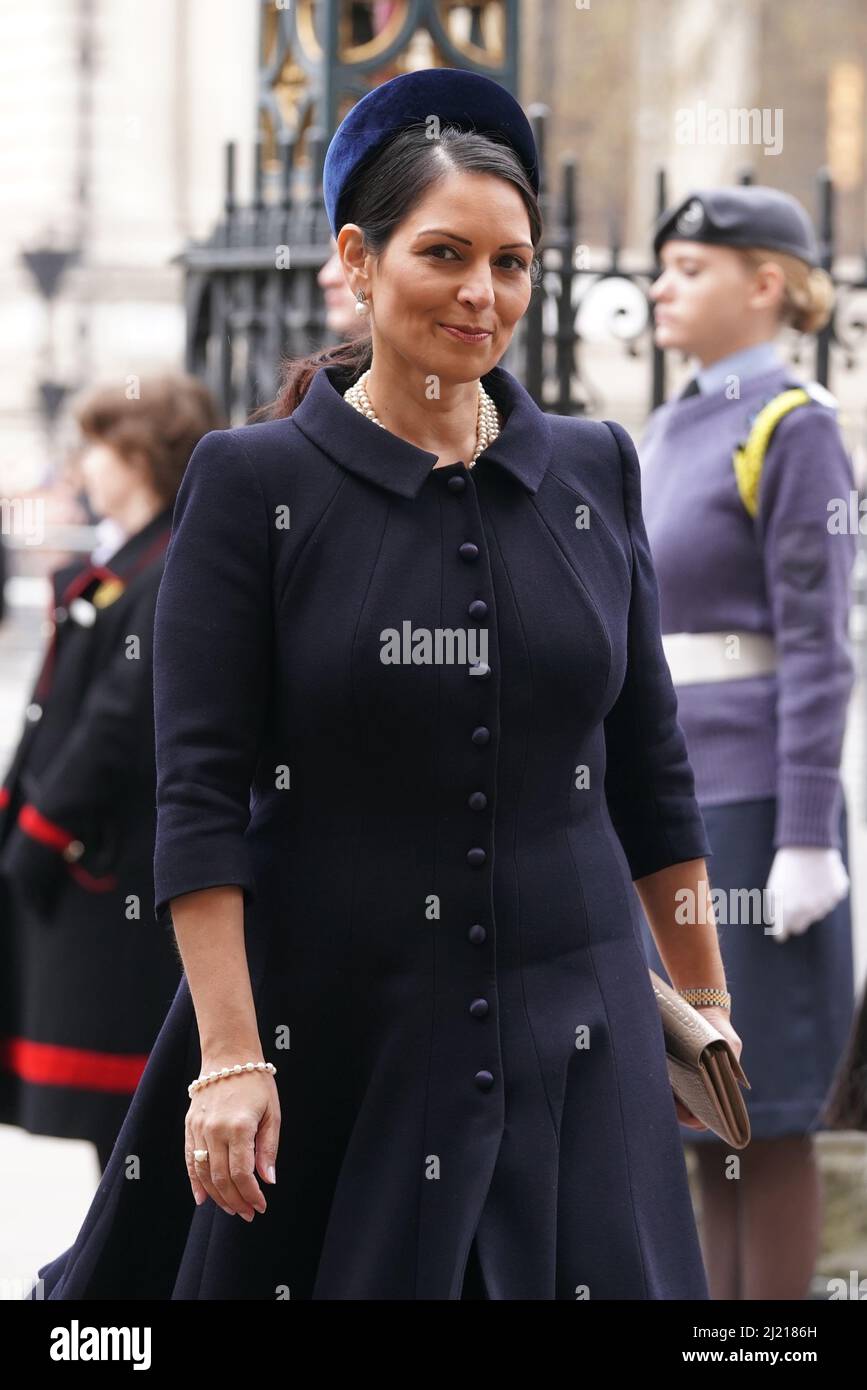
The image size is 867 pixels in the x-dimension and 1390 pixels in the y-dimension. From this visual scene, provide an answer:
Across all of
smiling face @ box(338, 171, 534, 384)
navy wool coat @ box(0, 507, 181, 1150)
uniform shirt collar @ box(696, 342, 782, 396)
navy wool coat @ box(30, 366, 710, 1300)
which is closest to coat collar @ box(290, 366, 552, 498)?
navy wool coat @ box(30, 366, 710, 1300)

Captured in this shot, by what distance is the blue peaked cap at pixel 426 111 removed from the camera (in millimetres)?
2621

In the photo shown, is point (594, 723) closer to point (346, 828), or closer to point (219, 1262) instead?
point (346, 828)

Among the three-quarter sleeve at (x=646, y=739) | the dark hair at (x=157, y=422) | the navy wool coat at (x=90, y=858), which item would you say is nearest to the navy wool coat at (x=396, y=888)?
the three-quarter sleeve at (x=646, y=739)

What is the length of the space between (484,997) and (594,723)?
0.34 m

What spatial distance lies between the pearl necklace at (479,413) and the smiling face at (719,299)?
6.32 ft

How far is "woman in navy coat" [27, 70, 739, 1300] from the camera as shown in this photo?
8.29 ft

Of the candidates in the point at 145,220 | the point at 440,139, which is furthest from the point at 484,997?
the point at 145,220

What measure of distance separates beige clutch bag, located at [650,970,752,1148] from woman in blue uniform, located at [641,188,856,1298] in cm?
158

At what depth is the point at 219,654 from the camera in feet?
8.29

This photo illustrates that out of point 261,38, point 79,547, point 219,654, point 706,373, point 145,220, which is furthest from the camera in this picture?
point 145,220

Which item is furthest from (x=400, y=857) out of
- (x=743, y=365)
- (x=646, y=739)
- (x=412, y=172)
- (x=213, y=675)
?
(x=743, y=365)

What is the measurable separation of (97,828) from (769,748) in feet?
4.62

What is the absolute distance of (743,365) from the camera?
4.59 meters

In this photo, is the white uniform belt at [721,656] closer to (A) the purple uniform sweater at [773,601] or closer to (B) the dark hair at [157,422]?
(A) the purple uniform sweater at [773,601]
